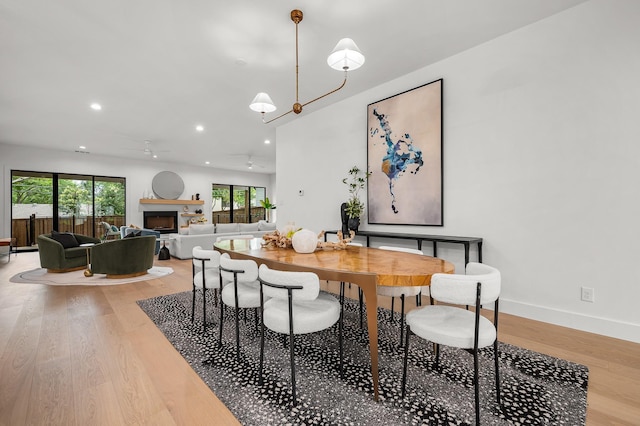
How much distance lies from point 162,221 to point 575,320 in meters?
10.4

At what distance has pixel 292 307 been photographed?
5.48 feet

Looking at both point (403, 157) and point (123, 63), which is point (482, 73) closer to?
point (403, 157)

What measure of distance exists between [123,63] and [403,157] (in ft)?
11.5

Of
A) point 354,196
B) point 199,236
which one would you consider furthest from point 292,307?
point 199,236

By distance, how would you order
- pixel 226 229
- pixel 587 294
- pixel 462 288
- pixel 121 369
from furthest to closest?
pixel 226 229 → pixel 587 294 → pixel 121 369 → pixel 462 288

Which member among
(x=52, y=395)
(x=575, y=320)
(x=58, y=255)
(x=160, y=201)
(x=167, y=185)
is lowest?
(x=52, y=395)

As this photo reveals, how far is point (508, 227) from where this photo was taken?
9.27 ft

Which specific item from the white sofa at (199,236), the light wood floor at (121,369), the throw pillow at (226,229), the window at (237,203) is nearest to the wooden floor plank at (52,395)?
the light wood floor at (121,369)

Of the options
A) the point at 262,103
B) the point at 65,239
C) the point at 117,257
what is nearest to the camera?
the point at 262,103

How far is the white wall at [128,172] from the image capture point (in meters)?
7.01

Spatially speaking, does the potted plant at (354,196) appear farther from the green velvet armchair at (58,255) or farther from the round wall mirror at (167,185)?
the round wall mirror at (167,185)

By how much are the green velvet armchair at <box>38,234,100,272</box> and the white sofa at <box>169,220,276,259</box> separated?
158 cm

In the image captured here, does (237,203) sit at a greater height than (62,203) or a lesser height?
greater

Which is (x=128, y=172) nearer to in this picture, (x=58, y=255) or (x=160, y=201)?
(x=160, y=201)
